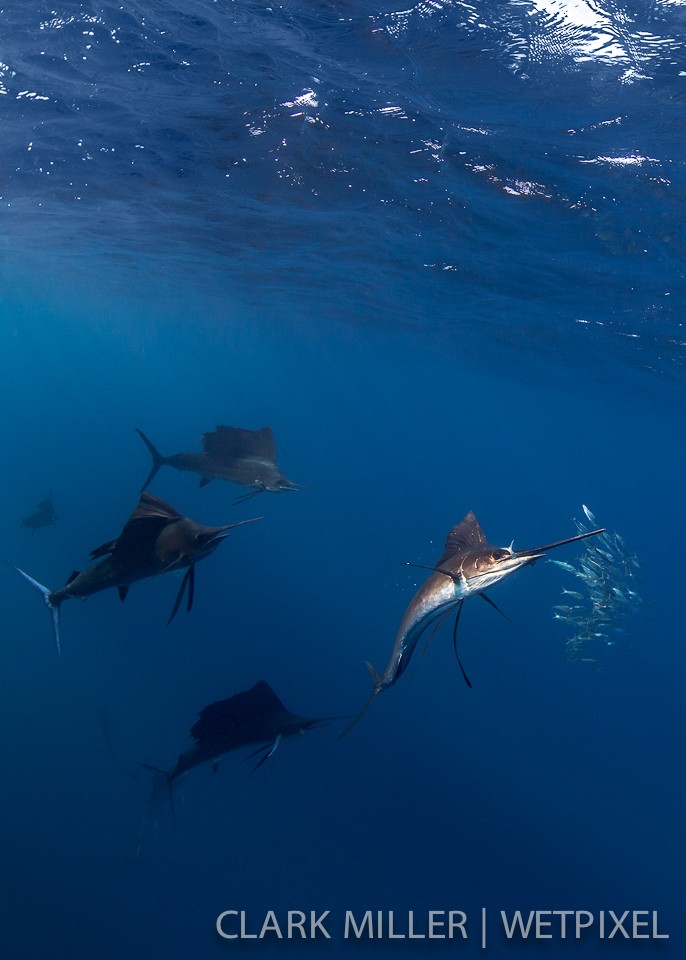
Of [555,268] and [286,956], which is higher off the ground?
[555,268]

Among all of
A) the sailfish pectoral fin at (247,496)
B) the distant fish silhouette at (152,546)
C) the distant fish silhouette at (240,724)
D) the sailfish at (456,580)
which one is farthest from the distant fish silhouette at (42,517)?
the sailfish at (456,580)

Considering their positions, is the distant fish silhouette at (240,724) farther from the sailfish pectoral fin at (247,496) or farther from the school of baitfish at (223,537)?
the sailfish pectoral fin at (247,496)

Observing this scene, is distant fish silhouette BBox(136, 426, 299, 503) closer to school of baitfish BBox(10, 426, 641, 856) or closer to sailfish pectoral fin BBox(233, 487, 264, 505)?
school of baitfish BBox(10, 426, 641, 856)

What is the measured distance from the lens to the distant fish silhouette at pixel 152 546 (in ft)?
16.0

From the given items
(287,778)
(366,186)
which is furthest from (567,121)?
(287,778)

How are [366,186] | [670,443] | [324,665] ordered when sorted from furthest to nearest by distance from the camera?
1. [670,443]
2. [324,665]
3. [366,186]

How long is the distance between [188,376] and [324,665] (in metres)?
137

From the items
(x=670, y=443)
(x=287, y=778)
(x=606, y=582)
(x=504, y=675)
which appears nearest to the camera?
(x=606, y=582)

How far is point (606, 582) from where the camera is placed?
1218cm

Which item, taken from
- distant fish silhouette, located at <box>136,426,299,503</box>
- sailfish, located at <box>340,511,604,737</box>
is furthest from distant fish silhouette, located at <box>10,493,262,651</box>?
distant fish silhouette, located at <box>136,426,299,503</box>

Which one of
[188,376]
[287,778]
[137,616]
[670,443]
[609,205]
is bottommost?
[287,778]

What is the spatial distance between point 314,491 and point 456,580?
9.99 meters

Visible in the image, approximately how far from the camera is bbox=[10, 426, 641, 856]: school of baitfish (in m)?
3.29

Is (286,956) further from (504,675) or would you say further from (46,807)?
(504,675)
